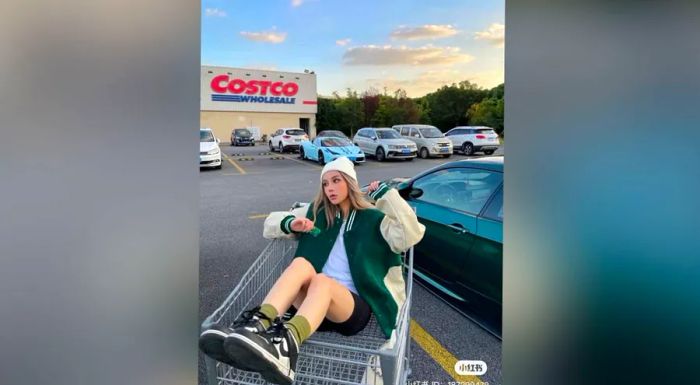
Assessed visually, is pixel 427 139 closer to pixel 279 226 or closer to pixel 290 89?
pixel 290 89

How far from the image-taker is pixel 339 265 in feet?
4.04

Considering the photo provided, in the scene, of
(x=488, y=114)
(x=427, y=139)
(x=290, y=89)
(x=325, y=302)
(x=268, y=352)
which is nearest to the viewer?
(x=268, y=352)

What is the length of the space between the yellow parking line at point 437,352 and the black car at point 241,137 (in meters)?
1.07

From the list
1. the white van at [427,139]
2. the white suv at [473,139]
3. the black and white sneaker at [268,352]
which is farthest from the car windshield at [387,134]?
the black and white sneaker at [268,352]

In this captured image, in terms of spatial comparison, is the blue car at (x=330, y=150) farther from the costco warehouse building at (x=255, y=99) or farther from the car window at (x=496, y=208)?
the car window at (x=496, y=208)

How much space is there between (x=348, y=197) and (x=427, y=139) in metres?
0.72

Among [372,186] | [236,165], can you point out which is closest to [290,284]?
[372,186]

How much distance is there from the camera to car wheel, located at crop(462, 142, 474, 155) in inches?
61.1

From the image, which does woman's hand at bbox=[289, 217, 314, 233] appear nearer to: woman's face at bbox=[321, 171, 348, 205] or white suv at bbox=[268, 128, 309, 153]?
woman's face at bbox=[321, 171, 348, 205]

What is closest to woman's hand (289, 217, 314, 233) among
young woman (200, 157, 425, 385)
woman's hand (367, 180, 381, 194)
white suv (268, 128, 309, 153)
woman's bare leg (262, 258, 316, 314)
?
young woman (200, 157, 425, 385)

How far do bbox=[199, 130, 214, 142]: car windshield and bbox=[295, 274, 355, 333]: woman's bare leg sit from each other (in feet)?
1.92

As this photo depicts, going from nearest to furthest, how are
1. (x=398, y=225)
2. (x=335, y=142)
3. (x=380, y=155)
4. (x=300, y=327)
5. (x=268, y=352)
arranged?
(x=268, y=352) → (x=300, y=327) → (x=398, y=225) → (x=335, y=142) → (x=380, y=155)

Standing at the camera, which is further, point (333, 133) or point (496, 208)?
point (333, 133)
